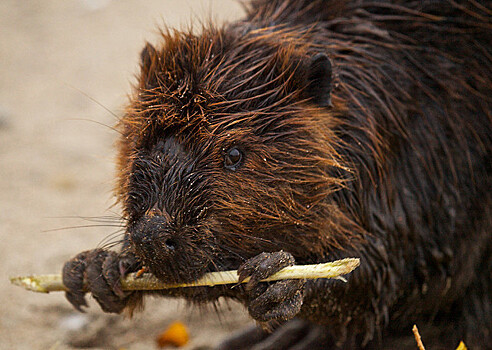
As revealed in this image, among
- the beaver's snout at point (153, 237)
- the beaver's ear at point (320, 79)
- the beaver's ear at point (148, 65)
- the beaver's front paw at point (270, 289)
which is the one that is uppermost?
the beaver's ear at point (148, 65)

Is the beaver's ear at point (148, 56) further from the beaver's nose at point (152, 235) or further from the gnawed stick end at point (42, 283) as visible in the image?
the gnawed stick end at point (42, 283)

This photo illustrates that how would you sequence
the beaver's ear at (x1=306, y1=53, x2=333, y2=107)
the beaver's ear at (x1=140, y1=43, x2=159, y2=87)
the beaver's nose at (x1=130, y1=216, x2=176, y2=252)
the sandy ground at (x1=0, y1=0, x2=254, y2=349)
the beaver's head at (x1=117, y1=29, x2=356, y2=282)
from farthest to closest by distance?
the sandy ground at (x1=0, y1=0, x2=254, y2=349)
the beaver's ear at (x1=140, y1=43, x2=159, y2=87)
the beaver's ear at (x1=306, y1=53, x2=333, y2=107)
the beaver's head at (x1=117, y1=29, x2=356, y2=282)
the beaver's nose at (x1=130, y1=216, x2=176, y2=252)

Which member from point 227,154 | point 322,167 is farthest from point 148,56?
point 322,167

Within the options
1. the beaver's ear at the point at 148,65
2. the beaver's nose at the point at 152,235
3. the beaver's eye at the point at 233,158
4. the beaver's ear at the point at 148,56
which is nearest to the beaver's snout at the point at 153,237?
the beaver's nose at the point at 152,235

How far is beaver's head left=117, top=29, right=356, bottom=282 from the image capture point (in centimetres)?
225

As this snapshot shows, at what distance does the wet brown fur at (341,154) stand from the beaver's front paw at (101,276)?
0.95ft

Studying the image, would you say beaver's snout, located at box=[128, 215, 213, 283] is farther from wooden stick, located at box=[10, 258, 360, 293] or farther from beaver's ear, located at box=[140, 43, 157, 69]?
beaver's ear, located at box=[140, 43, 157, 69]

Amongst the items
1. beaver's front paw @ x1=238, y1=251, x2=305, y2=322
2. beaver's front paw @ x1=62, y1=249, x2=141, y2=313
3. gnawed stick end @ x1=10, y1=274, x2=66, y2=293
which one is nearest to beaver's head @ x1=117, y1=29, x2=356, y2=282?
beaver's front paw @ x1=238, y1=251, x2=305, y2=322

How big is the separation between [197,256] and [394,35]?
4.90ft

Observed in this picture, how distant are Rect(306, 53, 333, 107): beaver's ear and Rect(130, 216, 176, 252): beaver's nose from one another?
85 cm

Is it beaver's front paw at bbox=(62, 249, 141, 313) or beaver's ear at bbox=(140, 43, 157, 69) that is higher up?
beaver's ear at bbox=(140, 43, 157, 69)

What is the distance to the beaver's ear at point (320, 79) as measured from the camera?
2.51m

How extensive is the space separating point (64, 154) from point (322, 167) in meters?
3.21

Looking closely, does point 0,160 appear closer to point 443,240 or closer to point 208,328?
point 208,328
